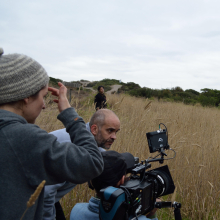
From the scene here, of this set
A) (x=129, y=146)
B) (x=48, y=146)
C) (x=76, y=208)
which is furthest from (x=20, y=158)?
(x=129, y=146)

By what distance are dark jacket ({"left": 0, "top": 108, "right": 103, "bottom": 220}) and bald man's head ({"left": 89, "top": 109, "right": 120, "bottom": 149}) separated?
1183 mm

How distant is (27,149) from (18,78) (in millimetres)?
274

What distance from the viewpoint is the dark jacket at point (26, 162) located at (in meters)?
0.74

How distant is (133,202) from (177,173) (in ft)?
6.59

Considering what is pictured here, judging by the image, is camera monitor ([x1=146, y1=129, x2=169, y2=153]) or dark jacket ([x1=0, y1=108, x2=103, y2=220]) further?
camera monitor ([x1=146, y1=129, x2=169, y2=153])

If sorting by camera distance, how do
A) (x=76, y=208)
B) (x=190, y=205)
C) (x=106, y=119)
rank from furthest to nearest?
(x=190, y=205) < (x=106, y=119) < (x=76, y=208)

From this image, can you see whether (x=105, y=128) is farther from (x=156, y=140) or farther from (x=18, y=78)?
(x=18, y=78)

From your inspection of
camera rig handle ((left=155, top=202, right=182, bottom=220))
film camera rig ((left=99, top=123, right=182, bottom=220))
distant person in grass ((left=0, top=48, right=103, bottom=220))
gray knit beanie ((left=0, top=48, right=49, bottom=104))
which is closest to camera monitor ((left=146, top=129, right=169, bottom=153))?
film camera rig ((left=99, top=123, right=182, bottom=220))

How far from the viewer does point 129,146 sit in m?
3.20

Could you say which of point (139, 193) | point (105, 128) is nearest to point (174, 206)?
point (139, 193)

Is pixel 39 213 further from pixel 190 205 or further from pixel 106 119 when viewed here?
pixel 190 205

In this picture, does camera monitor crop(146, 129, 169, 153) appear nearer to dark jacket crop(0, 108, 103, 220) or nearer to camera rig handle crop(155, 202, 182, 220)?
camera rig handle crop(155, 202, 182, 220)

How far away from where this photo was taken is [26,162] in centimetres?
75

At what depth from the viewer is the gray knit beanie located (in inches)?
31.8
